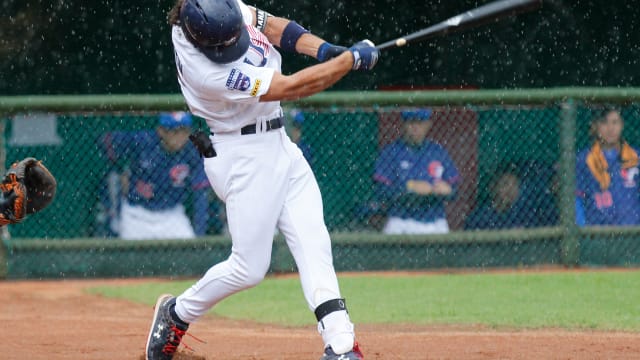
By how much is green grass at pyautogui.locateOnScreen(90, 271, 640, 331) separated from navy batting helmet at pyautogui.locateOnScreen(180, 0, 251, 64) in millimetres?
2581

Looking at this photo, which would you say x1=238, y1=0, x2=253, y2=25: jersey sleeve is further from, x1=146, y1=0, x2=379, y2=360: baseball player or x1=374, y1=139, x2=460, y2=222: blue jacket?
x1=374, y1=139, x2=460, y2=222: blue jacket

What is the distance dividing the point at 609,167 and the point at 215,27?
16.5ft

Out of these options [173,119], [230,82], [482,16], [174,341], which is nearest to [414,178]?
[173,119]

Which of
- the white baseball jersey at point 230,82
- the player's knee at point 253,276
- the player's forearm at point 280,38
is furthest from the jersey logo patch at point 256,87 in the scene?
the player's knee at point 253,276

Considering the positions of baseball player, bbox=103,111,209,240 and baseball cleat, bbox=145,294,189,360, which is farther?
baseball player, bbox=103,111,209,240

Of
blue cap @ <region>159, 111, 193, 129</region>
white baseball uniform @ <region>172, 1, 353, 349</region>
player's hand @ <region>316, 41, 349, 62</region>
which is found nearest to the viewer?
white baseball uniform @ <region>172, 1, 353, 349</region>

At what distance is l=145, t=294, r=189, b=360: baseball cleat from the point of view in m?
5.05

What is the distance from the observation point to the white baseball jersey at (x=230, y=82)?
457cm

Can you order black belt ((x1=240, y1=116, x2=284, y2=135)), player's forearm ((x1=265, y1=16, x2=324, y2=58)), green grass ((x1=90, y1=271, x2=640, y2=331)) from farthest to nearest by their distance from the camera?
1. green grass ((x1=90, y1=271, x2=640, y2=331))
2. player's forearm ((x1=265, y1=16, x2=324, y2=58))
3. black belt ((x1=240, y1=116, x2=284, y2=135))

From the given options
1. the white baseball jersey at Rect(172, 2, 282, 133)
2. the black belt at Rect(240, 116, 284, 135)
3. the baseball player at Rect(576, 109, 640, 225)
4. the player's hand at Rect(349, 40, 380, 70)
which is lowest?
the baseball player at Rect(576, 109, 640, 225)

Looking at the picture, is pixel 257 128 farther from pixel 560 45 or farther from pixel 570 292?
pixel 560 45

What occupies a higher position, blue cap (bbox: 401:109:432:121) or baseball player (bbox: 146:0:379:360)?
baseball player (bbox: 146:0:379:360)

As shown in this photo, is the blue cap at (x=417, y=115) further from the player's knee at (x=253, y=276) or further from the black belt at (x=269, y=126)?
the player's knee at (x=253, y=276)

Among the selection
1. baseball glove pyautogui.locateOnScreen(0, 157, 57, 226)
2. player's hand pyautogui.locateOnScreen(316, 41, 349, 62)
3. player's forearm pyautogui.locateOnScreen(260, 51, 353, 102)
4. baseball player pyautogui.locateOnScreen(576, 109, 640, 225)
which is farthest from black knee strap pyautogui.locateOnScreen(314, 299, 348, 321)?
baseball player pyautogui.locateOnScreen(576, 109, 640, 225)
